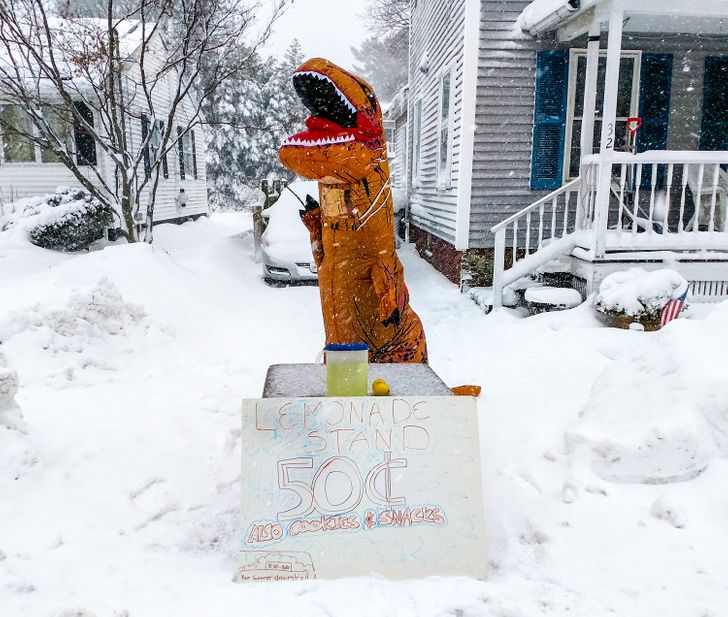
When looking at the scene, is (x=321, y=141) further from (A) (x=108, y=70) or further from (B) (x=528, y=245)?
(A) (x=108, y=70)

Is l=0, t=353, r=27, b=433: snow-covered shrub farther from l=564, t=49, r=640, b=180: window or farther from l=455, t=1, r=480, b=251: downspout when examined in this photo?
l=564, t=49, r=640, b=180: window

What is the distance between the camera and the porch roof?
20.7 feet

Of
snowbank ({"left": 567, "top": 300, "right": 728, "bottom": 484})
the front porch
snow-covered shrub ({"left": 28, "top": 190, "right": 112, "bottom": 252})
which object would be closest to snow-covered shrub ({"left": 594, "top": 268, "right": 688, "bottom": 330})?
the front porch

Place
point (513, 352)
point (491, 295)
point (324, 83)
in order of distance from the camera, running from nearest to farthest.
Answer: point (324, 83), point (513, 352), point (491, 295)

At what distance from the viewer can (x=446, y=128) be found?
31.4 ft

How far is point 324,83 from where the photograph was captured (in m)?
2.77

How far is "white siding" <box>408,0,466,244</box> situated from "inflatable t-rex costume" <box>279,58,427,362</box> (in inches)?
227

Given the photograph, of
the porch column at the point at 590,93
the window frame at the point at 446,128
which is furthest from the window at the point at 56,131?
the porch column at the point at 590,93

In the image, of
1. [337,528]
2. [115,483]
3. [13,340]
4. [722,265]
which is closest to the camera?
[337,528]

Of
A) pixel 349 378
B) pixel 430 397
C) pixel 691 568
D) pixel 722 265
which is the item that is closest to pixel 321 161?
pixel 349 378

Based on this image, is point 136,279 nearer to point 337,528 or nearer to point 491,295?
point 491,295

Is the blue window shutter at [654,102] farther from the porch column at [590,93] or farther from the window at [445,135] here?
the window at [445,135]

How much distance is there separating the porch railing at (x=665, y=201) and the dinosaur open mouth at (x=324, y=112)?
4.58 metres

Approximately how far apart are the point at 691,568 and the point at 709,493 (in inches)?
23.1
